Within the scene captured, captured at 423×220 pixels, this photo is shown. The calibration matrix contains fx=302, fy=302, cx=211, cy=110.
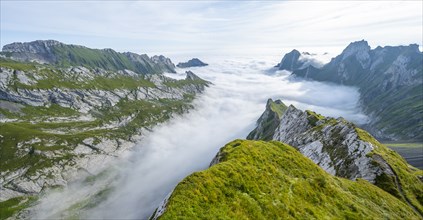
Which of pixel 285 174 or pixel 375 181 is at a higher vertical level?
pixel 285 174

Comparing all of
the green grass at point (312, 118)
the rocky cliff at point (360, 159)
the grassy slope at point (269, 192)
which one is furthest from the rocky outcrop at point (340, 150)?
the grassy slope at point (269, 192)

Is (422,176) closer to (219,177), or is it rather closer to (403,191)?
(403,191)

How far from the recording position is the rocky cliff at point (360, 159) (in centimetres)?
8300

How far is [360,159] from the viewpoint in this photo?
96000mm

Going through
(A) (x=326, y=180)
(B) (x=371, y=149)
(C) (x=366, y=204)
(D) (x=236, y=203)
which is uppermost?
(D) (x=236, y=203)

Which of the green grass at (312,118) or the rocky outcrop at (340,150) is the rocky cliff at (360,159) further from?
the green grass at (312,118)

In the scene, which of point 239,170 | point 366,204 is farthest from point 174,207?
point 366,204

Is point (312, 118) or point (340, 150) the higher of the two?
point (340, 150)

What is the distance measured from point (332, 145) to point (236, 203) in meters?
89.3

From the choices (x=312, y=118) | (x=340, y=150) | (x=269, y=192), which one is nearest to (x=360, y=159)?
(x=340, y=150)

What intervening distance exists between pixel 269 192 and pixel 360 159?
64.7m

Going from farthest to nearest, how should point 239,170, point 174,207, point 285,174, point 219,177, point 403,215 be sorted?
1. point 403,215
2. point 285,174
3. point 239,170
4. point 219,177
5. point 174,207

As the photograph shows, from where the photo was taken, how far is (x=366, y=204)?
186 ft

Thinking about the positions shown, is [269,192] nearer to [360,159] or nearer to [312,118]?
[360,159]
